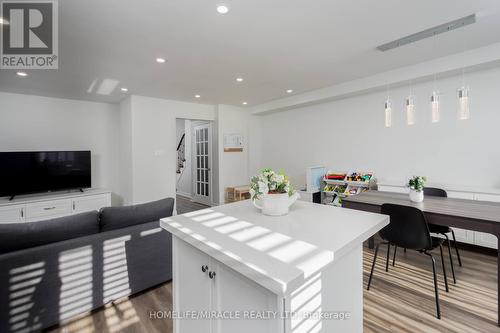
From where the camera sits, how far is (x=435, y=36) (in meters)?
2.48

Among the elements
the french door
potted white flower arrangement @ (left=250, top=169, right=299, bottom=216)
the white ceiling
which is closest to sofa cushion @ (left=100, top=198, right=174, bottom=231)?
potted white flower arrangement @ (left=250, top=169, right=299, bottom=216)

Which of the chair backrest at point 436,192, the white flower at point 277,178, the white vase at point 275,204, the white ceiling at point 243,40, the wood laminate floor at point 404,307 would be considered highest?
the white ceiling at point 243,40

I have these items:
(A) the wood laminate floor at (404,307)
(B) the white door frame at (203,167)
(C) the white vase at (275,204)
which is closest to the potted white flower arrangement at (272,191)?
(C) the white vase at (275,204)

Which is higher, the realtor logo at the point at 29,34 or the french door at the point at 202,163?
the realtor logo at the point at 29,34

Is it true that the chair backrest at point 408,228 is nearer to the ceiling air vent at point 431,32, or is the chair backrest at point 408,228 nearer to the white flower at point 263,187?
the white flower at point 263,187

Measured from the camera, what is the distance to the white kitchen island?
87 cm

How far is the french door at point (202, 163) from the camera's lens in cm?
602

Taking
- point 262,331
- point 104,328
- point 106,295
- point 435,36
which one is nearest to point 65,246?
point 106,295

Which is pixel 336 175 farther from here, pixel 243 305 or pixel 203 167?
pixel 243 305

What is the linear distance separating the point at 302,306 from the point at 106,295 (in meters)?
1.85

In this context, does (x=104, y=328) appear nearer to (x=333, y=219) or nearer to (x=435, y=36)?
(x=333, y=219)

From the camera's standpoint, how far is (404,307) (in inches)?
78.0

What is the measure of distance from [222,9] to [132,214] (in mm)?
1955

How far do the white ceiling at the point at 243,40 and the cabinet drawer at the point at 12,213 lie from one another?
6.24 ft
